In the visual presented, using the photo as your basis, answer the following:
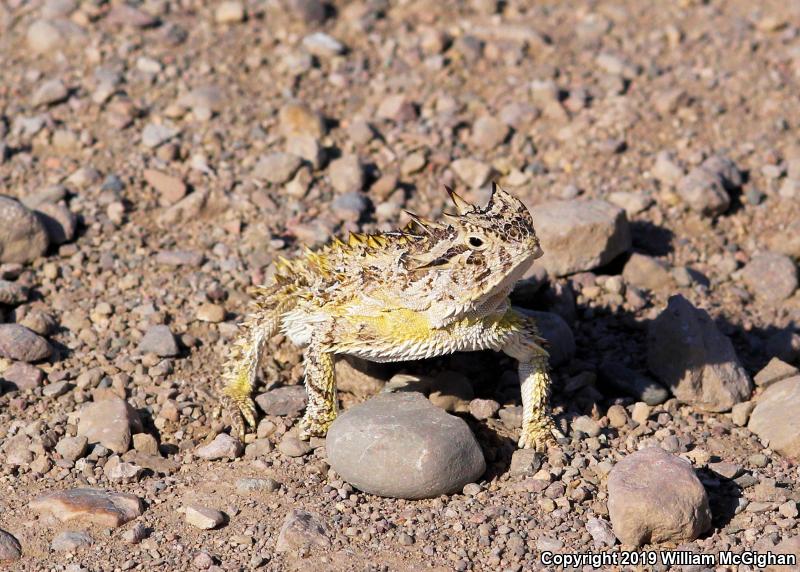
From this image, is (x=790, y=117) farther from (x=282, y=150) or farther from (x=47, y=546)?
(x=47, y=546)

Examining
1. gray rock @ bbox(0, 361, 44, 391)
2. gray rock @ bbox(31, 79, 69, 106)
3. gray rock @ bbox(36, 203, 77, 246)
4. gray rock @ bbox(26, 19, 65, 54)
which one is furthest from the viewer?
gray rock @ bbox(26, 19, 65, 54)

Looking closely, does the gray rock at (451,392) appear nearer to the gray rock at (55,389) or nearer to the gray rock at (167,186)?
the gray rock at (55,389)

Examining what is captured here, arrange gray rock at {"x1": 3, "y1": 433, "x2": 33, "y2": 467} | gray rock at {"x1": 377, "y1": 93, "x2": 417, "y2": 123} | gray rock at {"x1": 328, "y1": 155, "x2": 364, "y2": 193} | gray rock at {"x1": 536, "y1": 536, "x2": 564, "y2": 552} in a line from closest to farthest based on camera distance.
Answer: gray rock at {"x1": 536, "y1": 536, "x2": 564, "y2": 552} → gray rock at {"x1": 3, "y1": 433, "x2": 33, "y2": 467} → gray rock at {"x1": 328, "y1": 155, "x2": 364, "y2": 193} → gray rock at {"x1": 377, "y1": 93, "x2": 417, "y2": 123}

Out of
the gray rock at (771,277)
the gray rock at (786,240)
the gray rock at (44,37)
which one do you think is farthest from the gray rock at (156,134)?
the gray rock at (786,240)

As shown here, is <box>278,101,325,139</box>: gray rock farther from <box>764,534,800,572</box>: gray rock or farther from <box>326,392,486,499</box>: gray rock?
<box>764,534,800,572</box>: gray rock

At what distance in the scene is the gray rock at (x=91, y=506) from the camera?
5824mm

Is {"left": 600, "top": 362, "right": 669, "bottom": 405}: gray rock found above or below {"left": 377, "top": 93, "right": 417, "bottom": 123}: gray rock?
Answer: below

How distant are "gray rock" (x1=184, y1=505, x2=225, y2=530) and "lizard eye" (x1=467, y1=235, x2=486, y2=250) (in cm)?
209

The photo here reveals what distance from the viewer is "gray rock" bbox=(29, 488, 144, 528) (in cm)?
582

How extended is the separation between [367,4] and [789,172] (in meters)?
4.76

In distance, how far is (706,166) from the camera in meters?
9.21

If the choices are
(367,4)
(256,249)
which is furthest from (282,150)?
(367,4)

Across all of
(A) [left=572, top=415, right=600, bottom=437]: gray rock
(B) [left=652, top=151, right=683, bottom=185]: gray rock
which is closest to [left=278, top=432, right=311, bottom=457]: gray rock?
(A) [left=572, top=415, right=600, bottom=437]: gray rock

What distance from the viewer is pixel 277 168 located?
9.12 meters
